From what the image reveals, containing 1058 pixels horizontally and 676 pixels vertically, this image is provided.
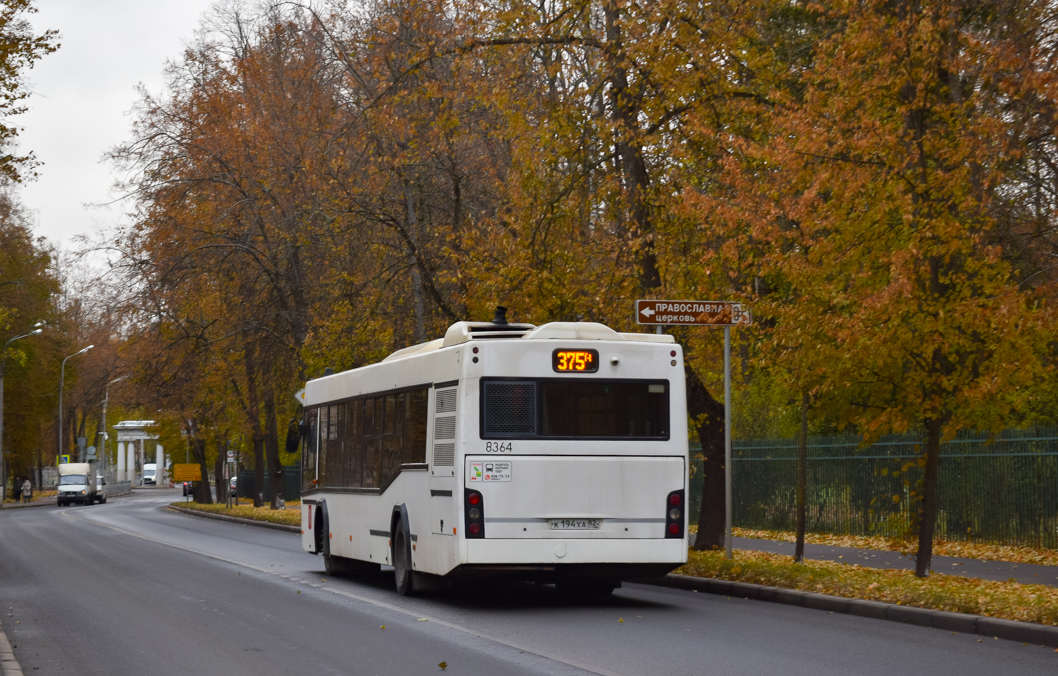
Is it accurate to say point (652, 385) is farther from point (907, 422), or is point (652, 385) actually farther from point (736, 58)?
point (736, 58)

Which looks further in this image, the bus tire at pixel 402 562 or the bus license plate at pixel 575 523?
the bus tire at pixel 402 562

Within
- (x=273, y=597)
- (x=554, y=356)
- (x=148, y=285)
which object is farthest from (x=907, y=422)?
(x=148, y=285)

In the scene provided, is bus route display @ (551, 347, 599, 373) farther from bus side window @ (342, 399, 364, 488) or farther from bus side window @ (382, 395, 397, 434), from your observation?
bus side window @ (342, 399, 364, 488)

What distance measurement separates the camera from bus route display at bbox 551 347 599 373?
15328 mm

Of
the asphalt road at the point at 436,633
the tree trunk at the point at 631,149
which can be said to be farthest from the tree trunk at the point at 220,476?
the tree trunk at the point at 631,149

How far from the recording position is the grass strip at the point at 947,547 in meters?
20.9

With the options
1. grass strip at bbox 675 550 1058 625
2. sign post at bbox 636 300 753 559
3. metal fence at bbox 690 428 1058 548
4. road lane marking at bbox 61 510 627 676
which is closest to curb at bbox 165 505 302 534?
road lane marking at bbox 61 510 627 676

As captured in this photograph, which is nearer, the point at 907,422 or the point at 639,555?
the point at 639,555

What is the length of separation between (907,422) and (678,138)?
610cm

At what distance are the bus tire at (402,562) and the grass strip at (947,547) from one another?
237 inches

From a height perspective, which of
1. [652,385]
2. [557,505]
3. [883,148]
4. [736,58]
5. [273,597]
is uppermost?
[736,58]

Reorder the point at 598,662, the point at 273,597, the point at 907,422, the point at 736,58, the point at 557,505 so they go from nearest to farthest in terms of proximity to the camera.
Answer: the point at 598,662 → the point at 557,505 → the point at 907,422 → the point at 273,597 → the point at 736,58

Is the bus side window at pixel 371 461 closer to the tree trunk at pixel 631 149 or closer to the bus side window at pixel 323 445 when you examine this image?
the bus side window at pixel 323 445

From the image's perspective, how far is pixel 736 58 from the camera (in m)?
20.5
